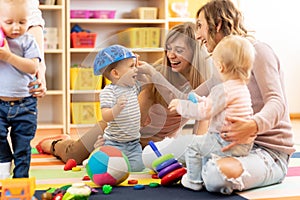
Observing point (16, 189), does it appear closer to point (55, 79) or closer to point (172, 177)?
point (172, 177)

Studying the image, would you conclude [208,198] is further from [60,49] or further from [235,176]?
[60,49]

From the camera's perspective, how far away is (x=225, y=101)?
5.57 ft

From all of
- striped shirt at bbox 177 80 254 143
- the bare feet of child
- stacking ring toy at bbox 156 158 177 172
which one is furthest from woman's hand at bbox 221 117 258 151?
the bare feet of child

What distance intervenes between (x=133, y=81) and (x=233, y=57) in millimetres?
343

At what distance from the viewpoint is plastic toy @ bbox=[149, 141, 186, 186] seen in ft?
5.95

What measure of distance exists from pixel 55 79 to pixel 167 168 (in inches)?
72.3

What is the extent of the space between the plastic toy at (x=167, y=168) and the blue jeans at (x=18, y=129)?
395mm

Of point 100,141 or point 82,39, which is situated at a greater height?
point 82,39

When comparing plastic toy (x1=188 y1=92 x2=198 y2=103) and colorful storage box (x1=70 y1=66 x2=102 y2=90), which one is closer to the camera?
plastic toy (x1=188 y1=92 x2=198 y2=103)

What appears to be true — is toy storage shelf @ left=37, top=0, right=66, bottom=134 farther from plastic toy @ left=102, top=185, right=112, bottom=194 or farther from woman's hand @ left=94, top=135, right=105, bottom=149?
plastic toy @ left=102, top=185, right=112, bottom=194

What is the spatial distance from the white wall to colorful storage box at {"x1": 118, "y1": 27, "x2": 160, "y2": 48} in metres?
2.26

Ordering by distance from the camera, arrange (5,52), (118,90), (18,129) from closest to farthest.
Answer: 1. (5,52)
2. (18,129)
3. (118,90)

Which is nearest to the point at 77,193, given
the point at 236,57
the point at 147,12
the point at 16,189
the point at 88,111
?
the point at 16,189

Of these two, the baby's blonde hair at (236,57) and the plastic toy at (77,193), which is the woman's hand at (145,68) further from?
the plastic toy at (77,193)
